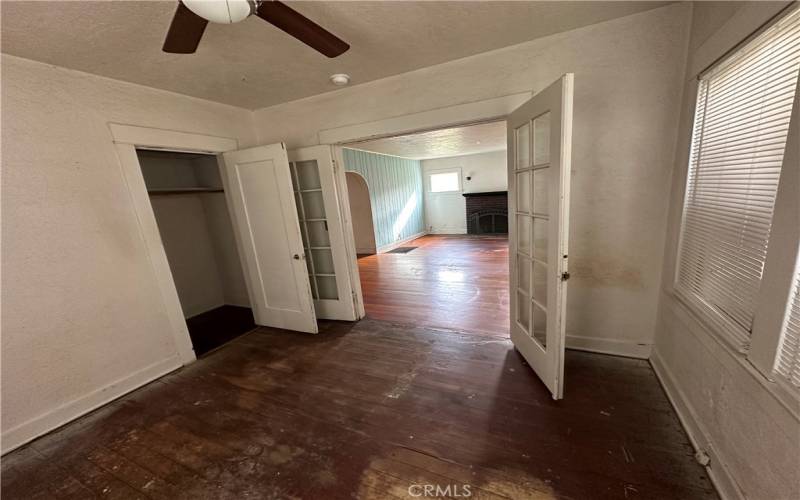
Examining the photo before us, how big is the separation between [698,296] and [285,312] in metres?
3.35

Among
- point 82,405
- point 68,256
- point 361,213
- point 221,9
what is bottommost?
point 82,405

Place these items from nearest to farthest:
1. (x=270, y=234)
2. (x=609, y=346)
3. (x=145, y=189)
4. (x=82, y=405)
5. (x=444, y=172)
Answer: (x=82, y=405)
(x=609, y=346)
(x=145, y=189)
(x=270, y=234)
(x=444, y=172)

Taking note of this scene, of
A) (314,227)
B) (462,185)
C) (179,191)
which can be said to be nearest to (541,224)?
(314,227)

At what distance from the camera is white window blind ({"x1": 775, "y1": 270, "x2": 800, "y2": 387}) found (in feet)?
3.11

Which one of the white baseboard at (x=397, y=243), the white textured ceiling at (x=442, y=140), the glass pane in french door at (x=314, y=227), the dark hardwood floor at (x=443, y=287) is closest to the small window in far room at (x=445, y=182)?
the white baseboard at (x=397, y=243)

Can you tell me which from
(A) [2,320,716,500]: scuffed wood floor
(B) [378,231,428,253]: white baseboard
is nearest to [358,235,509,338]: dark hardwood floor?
(B) [378,231,428,253]: white baseboard

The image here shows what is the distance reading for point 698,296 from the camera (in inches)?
63.4

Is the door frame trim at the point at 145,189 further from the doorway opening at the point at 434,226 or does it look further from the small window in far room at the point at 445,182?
the small window in far room at the point at 445,182

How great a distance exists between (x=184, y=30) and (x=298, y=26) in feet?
1.68

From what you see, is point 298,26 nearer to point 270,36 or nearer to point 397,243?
point 270,36

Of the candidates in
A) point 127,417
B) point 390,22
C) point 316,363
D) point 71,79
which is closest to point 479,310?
point 316,363

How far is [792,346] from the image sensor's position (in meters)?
0.97

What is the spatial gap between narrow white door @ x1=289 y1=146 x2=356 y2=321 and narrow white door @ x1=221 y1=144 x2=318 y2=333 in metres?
0.35

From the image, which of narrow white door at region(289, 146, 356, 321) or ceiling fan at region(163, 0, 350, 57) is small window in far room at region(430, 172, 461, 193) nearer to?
narrow white door at region(289, 146, 356, 321)
